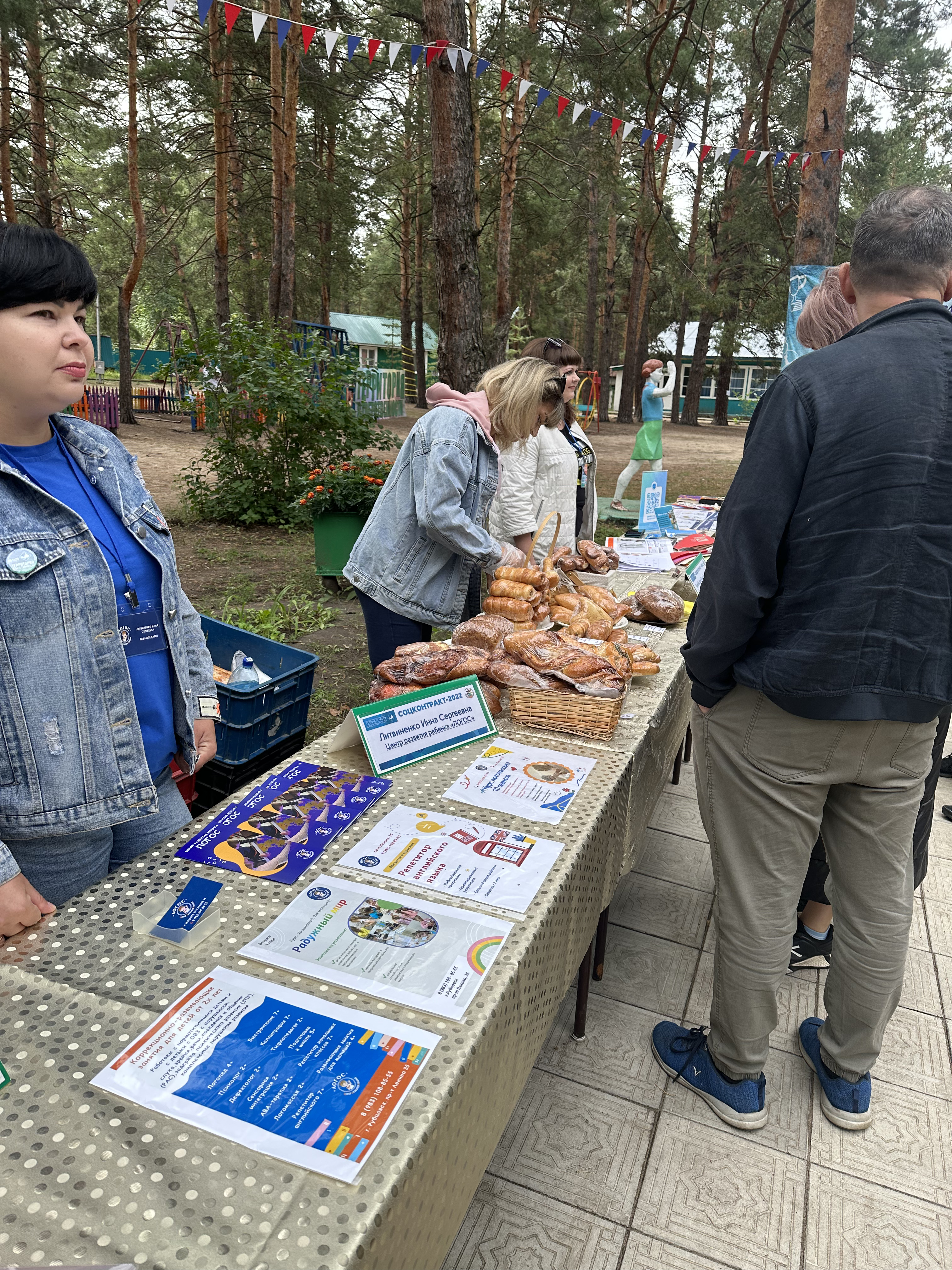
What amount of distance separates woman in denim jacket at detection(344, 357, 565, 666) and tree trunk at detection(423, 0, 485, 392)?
2646 mm

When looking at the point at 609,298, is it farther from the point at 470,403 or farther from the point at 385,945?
the point at 385,945

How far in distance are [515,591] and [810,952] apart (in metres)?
1.53

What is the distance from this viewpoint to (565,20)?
1147cm

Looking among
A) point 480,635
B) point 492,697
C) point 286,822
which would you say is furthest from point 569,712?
point 286,822

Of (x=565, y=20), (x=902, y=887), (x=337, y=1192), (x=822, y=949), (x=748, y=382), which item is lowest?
(x=822, y=949)

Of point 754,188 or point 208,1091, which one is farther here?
point 754,188

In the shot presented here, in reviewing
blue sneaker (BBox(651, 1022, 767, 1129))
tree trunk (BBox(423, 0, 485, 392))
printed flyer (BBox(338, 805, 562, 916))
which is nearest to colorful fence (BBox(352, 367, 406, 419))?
tree trunk (BBox(423, 0, 485, 392))

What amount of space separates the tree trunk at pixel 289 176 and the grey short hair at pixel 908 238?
37.0 feet

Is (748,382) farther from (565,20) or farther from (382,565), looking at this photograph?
(382,565)

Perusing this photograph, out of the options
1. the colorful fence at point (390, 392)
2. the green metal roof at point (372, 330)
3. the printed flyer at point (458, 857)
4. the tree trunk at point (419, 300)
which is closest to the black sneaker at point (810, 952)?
the printed flyer at point (458, 857)

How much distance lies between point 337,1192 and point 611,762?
1247 millimetres

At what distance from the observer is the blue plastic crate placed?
2.78m

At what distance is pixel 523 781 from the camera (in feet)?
6.01

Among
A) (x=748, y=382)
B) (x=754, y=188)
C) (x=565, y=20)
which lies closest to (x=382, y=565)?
(x=565, y=20)
